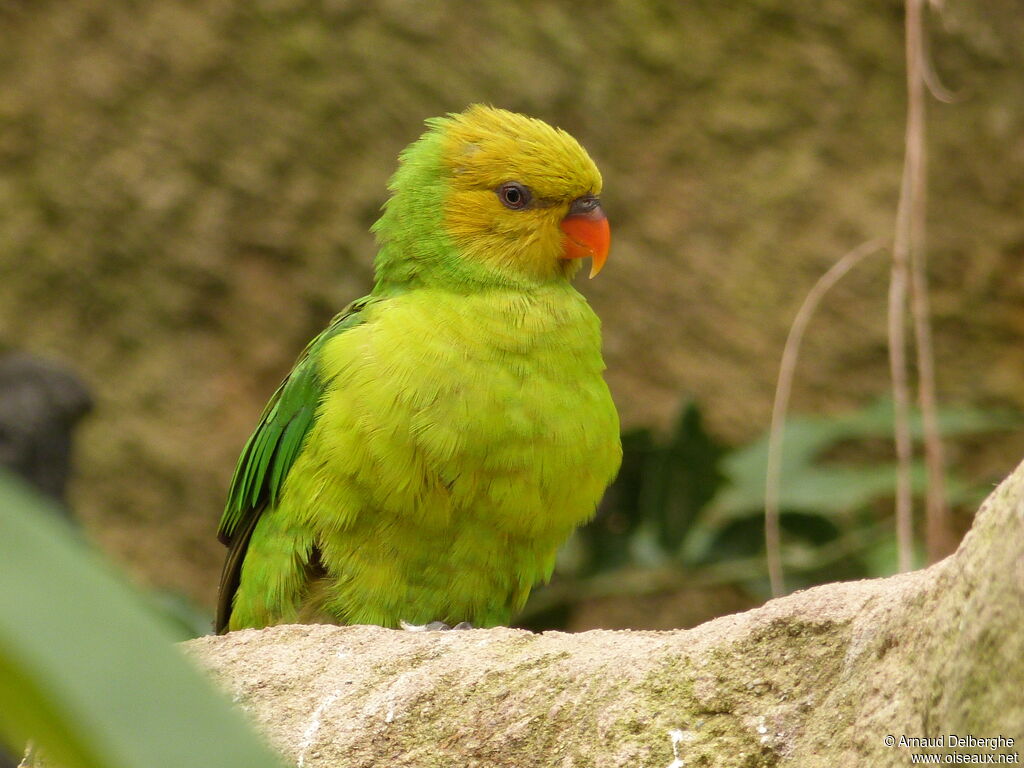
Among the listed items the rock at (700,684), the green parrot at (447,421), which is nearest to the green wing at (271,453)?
the green parrot at (447,421)

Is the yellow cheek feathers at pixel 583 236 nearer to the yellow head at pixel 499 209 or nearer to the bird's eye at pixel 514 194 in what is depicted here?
the yellow head at pixel 499 209

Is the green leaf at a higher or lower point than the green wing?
higher

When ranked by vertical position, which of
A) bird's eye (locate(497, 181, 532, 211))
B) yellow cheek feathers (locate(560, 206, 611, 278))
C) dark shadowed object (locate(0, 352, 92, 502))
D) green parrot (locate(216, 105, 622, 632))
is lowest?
dark shadowed object (locate(0, 352, 92, 502))

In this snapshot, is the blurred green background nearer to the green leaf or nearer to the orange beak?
the orange beak

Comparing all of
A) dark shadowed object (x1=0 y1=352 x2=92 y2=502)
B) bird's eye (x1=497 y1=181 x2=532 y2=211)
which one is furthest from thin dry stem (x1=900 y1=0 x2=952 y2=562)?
dark shadowed object (x1=0 y1=352 x2=92 y2=502)

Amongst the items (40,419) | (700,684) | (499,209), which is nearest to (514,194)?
(499,209)

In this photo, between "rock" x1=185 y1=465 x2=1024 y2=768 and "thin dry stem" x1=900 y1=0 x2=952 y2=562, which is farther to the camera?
"thin dry stem" x1=900 y1=0 x2=952 y2=562

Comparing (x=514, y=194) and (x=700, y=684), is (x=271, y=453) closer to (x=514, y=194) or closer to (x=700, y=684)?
(x=514, y=194)

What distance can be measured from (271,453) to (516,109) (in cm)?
231

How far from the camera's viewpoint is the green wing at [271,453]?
3326 mm

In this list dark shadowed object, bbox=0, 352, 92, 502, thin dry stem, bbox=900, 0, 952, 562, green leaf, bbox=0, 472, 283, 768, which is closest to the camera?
green leaf, bbox=0, 472, 283, 768

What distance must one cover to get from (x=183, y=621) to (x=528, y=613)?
52.0 inches

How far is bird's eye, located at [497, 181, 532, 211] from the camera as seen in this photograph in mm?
3547

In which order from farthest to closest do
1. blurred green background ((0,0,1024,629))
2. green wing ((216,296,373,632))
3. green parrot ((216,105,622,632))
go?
blurred green background ((0,0,1024,629)) → green wing ((216,296,373,632)) → green parrot ((216,105,622,632))
